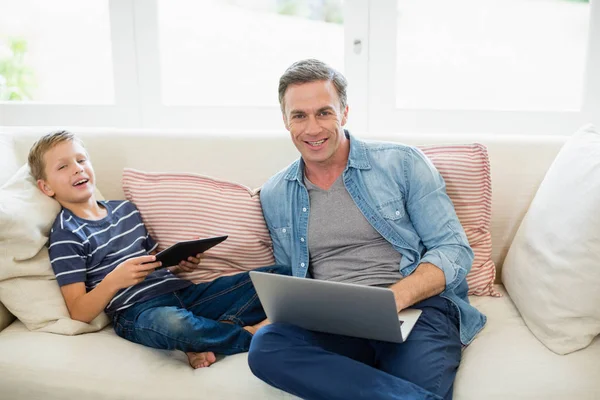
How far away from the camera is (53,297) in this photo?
5.77ft

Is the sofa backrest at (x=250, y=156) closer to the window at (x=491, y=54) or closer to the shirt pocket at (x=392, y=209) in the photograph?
the shirt pocket at (x=392, y=209)

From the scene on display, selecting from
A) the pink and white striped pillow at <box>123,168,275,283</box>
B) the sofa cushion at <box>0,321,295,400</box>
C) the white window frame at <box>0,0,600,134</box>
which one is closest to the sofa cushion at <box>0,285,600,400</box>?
the sofa cushion at <box>0,321,295,400</box>

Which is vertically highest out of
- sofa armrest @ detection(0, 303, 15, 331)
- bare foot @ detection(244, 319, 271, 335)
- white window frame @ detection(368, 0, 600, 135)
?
white window frame @ detection(368, 0, 600, 135)

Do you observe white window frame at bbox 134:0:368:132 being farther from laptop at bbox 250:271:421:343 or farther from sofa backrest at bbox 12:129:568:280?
laptop at bbox 250:271:421:343

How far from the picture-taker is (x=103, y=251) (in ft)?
5.98

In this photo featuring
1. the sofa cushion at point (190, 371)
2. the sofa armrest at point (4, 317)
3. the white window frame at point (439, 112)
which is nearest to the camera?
the sofa cushion at point (190, 371)

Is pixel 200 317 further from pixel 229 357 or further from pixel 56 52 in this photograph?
pixel 56 52

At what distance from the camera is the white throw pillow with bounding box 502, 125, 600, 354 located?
1549 millimetres

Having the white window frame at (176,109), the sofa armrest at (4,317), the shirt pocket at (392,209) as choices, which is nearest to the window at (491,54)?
the white window frame at (176,109)

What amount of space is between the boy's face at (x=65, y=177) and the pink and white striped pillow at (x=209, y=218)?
0.59 ft

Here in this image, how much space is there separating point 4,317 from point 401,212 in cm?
116

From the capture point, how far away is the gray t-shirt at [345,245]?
176 centimetres

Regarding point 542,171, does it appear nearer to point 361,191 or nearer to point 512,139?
point 512,139

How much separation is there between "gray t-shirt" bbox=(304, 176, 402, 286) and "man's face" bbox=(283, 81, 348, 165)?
11 centimetres
